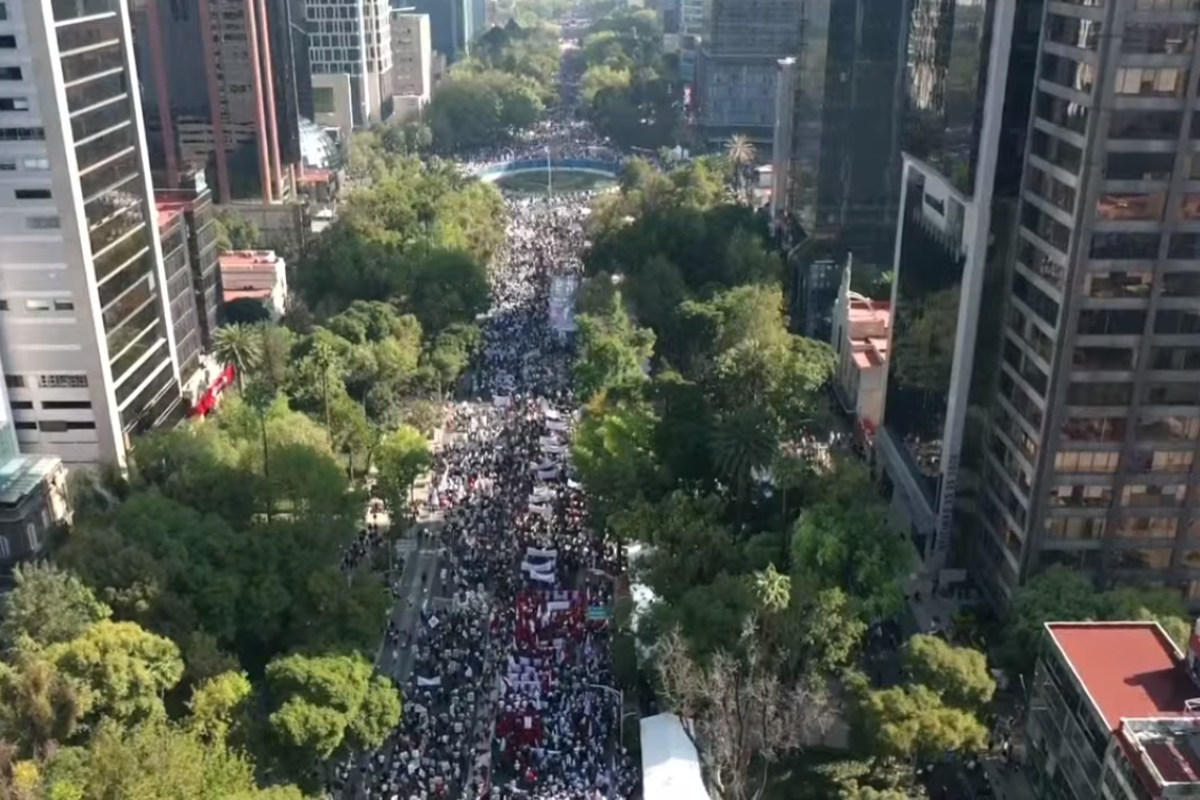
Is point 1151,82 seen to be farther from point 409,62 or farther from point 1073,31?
point 409,62

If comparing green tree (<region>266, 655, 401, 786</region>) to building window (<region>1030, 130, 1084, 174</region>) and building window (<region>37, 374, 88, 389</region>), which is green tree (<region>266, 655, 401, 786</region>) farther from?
building window (<region>1030, 130, 1084, 174</region>)

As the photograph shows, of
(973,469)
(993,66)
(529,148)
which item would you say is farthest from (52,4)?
(529,148)

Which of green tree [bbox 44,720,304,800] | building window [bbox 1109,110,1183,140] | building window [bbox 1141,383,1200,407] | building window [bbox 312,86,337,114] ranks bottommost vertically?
green tree [bbox 44,720,304,800]

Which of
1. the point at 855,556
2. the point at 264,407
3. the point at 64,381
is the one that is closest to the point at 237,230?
the point at 264,407

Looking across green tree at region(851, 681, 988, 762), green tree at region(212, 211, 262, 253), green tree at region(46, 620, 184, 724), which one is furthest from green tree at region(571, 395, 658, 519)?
green tree at region(212, 211, 262, 253)

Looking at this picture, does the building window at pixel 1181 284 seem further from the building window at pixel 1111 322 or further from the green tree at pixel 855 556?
the green tree at pixel 855 556

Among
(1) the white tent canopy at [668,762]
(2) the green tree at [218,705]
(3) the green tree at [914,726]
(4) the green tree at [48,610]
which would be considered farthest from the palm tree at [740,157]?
(2) the green tree at [218,705]

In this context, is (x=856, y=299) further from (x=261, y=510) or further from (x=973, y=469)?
(x=261, y=510)
